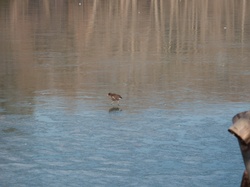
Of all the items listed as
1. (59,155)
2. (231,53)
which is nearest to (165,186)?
(59,155)

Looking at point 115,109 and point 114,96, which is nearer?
point 115,109

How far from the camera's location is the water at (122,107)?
30.9ft

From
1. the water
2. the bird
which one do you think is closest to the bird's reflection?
the water

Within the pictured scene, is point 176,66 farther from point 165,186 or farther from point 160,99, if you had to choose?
point 165,186

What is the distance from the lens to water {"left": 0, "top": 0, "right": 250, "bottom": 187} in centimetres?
943

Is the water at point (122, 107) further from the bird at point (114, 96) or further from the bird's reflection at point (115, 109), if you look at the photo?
the bird at point (114, 96)

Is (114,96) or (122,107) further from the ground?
(114,96)

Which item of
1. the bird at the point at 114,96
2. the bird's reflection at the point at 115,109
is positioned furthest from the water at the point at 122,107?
the bird at the point at 114,96

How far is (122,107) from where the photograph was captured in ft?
43.9

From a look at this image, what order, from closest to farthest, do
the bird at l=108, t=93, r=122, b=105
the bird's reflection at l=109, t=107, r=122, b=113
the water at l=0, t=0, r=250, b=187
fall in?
the water at l=0, t=0, r=250, b=187
the bird's reflection at l=109, t=107, r=122, b=113
the bird at l=108, t=93, r=122, b=105

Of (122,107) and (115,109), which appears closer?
(115,109)

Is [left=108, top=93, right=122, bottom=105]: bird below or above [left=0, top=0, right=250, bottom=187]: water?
above

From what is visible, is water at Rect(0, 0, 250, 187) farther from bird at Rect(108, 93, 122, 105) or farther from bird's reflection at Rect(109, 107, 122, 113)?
bird at Rect(108, 93, 122, 105)

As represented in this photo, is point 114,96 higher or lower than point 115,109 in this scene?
higher
